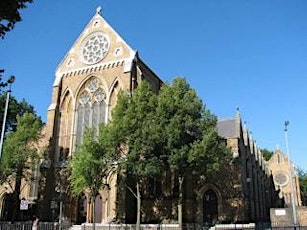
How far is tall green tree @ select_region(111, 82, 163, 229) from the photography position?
2605cm

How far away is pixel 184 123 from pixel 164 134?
180cm

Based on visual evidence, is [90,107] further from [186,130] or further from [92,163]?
[186,130]

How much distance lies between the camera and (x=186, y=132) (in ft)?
89.0

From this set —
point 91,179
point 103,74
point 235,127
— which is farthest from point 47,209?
point 235,127

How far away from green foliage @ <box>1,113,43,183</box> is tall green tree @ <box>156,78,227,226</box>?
45.5ft

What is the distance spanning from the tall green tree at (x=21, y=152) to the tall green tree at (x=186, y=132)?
45.6ft

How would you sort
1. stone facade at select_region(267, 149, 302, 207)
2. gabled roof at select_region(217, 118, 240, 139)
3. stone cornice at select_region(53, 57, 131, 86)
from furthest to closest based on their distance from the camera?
stone facade at select_region(267, 149, 302, 207), gabled roof at select_region(217, 118, 240, 139), stone cornice at select_region(53, 57, 131, 86)

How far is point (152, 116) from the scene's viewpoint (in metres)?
27.0

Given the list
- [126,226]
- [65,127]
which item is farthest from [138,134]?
[65,127]

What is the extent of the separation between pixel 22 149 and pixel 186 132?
1592 cm

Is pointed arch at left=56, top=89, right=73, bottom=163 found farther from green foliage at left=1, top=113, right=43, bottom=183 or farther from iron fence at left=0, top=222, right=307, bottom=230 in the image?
iron fence at left=0, top=222, right=307, bottom=230

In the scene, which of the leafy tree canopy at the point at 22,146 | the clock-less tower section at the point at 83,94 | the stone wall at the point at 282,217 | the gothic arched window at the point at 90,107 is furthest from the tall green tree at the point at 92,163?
the stone wall at the point at 282,217

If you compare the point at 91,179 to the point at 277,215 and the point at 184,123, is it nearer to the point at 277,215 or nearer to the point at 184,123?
the point at 184,123

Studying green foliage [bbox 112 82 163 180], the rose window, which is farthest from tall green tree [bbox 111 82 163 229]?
the rose window
